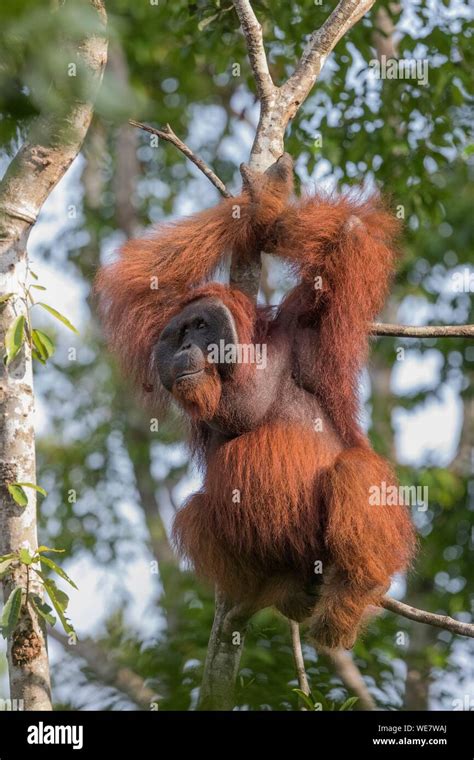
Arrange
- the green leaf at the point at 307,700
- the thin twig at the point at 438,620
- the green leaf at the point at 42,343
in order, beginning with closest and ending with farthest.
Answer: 1. the green leaf at the point at 42,343
2. the thin twig at the point at 438,620
3. the green leaf at the point at 307,700

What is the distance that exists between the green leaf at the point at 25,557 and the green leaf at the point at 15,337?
2.45ft

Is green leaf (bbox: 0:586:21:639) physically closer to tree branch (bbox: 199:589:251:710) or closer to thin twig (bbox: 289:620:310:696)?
tree branch (bbox: 199:589:251:710)

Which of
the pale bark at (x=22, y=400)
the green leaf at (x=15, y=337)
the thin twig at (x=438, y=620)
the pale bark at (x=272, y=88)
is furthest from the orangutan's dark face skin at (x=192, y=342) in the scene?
the thin twig at (x=438, y=620)

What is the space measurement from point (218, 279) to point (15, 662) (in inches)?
91.6

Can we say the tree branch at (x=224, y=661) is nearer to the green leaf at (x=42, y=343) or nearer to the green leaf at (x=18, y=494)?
the green leaf at (x=18, y=494)

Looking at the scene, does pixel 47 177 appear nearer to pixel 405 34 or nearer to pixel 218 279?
pixel 218 279

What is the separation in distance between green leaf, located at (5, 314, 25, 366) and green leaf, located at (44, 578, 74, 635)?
907mm

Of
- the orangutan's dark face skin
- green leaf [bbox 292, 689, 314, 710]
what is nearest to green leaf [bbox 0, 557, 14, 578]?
the orangutan's dark face skin

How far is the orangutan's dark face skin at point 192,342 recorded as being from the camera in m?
4.67

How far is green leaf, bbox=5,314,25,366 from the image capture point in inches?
148

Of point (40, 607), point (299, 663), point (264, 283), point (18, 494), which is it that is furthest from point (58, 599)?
point (264, 283)

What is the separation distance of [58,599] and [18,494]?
495 millimetres

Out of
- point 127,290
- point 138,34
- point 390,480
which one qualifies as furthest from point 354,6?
point 138,34

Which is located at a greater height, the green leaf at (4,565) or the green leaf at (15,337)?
the green leaf at (15,337)
